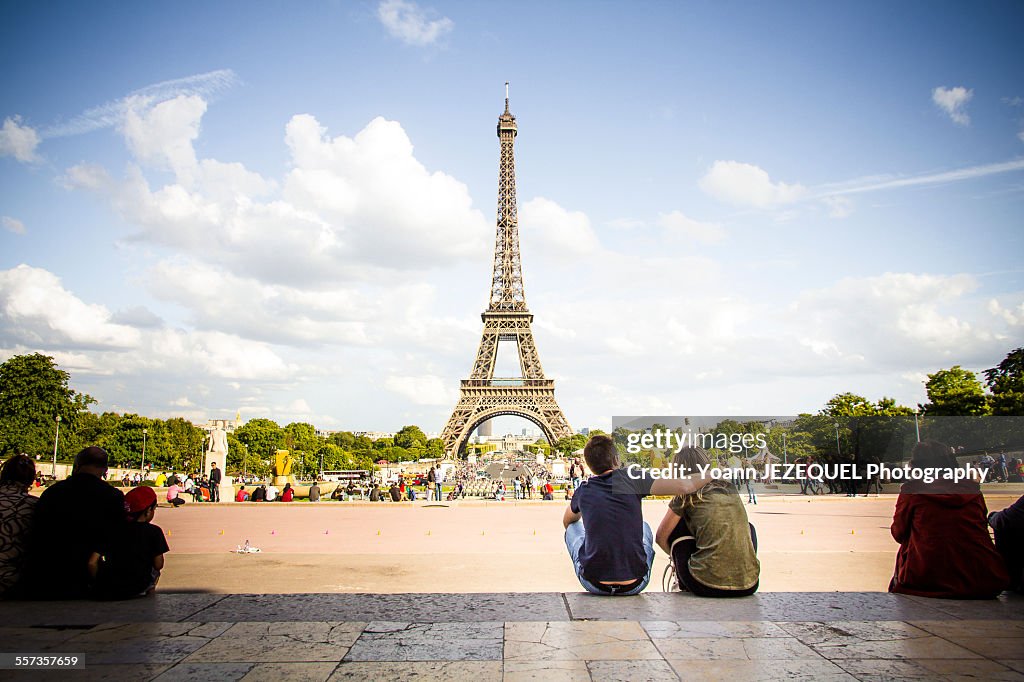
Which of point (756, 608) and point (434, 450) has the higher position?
point (756, 608)

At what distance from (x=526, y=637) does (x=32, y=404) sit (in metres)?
59.9

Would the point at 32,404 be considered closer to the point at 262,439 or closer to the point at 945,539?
the point at 262,439

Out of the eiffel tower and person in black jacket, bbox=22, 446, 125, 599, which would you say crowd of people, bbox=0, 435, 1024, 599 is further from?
the eiffel tower

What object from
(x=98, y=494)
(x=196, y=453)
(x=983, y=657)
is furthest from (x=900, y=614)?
(x=196, y=453)

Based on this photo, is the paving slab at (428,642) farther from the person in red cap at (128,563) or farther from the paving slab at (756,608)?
the person in red cap at (128,563)

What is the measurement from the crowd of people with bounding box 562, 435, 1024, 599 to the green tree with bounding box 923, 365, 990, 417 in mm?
42905

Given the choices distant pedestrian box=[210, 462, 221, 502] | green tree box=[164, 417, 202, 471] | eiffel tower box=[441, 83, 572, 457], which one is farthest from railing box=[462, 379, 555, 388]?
distant pedestrian box=[210, 462, 221, 502]

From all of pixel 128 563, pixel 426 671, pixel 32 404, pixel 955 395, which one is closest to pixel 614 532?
pixel 426 671

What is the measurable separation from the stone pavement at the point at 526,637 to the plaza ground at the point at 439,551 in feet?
6.98

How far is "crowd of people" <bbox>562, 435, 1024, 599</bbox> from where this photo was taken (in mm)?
4996

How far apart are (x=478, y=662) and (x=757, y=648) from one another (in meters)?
1.49

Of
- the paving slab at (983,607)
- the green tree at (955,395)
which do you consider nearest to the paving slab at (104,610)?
the paving slab at (983,607)

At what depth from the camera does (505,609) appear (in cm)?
473

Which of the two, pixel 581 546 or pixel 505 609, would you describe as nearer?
pixel 505 609
